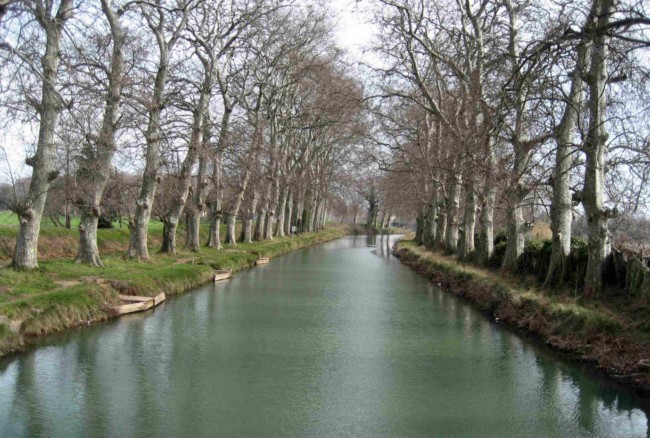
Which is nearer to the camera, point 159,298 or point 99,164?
point 159,298

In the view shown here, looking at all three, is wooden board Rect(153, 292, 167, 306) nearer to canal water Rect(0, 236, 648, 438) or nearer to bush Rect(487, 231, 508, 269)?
canal water Rect(0, 236, 648, 438)

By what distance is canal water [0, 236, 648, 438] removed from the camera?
24.0 feet

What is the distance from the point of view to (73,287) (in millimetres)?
13117

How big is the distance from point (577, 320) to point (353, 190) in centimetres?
5890

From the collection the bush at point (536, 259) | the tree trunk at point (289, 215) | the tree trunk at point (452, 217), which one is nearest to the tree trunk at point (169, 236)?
the tree trunk at point (452, 217)

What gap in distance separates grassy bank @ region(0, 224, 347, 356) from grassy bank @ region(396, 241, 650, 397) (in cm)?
866

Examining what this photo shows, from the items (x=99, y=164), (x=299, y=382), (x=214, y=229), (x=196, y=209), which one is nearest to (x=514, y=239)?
(x=299, y=382)

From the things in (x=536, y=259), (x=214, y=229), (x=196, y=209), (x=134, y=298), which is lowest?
(x=134, y=298)

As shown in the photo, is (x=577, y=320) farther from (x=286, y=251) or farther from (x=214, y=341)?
(x=286, y=251)

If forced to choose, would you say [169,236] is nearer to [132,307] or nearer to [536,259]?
[132,307]

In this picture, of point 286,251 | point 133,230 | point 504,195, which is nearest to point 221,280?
point 133,230

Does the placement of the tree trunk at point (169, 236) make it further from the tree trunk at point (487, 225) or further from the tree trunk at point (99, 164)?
the tree trunk at point (487, 225)

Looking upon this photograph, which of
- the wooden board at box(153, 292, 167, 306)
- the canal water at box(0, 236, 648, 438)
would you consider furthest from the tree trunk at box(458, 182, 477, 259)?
the wooden board at box(153, 292, 167, 306)

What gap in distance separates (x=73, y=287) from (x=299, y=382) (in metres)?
6.38
